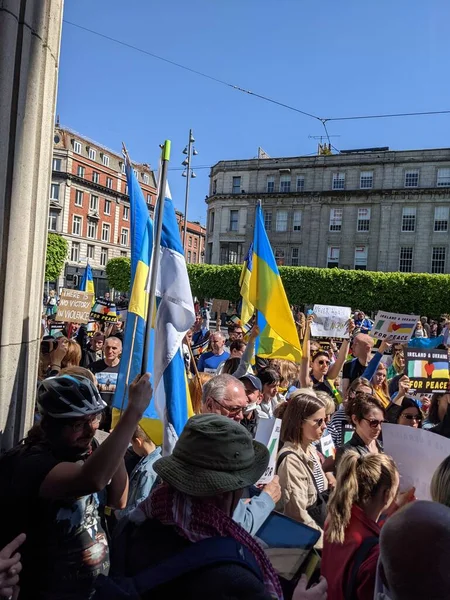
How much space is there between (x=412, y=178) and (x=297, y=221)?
1124 centimetres

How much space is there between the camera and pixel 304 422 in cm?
367

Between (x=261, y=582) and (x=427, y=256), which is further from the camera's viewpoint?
(x=427, y=256)

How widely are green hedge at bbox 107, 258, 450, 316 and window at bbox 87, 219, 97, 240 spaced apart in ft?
80.5

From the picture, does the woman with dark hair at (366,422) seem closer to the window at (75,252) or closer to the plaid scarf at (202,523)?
the plaid scarf at (202,523)

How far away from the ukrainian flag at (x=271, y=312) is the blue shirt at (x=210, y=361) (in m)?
1.20

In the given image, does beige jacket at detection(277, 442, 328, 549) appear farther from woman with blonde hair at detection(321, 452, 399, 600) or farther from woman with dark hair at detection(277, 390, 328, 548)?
woman with blonde hair at detection(321, 452, 399, 600)

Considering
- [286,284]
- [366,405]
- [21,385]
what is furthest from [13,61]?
[286,284]

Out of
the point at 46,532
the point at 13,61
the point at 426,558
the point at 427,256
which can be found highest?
the point at 427,256

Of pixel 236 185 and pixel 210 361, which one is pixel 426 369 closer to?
pixel 210 361

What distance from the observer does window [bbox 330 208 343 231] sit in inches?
1973

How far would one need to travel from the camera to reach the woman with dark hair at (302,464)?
129 inches

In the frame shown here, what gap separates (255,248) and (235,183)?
4929 cm

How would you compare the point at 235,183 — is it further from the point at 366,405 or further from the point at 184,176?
the point at 366,405

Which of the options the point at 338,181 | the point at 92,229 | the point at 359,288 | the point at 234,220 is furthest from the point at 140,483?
the point at 92,229
